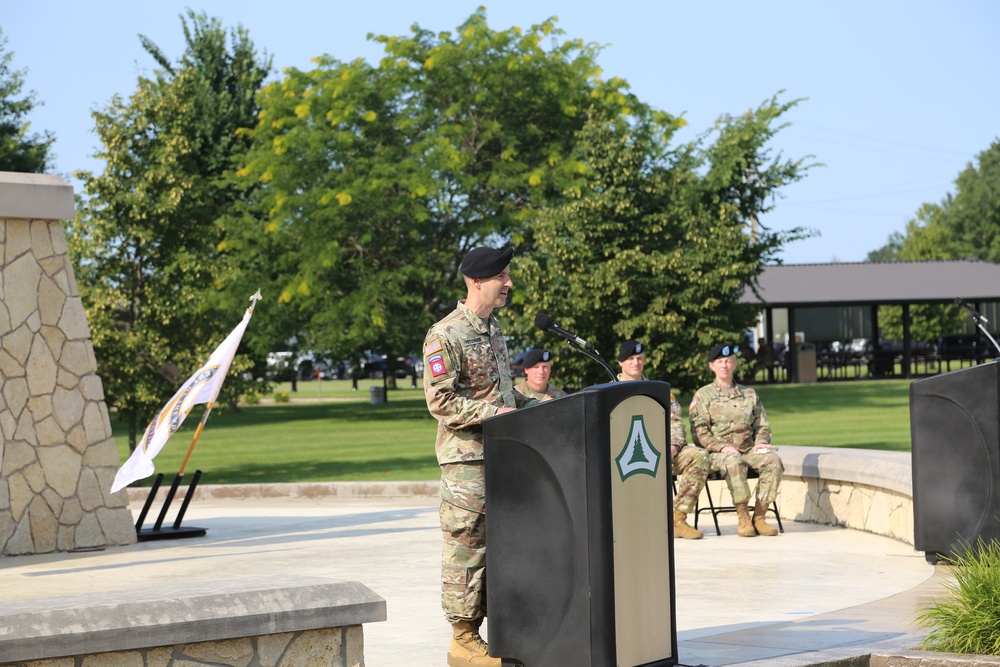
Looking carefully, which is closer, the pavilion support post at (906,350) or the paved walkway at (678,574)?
the paved walkway at (678,574)

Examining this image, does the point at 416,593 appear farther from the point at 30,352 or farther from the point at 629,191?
the point at 629,191

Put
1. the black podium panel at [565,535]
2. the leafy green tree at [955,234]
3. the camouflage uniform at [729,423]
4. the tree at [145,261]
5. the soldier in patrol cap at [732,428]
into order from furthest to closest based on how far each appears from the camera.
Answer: the leafy green tree at [955,234]
the tree at [145,261]
the camouflage uniform at [729,423]
the soldier in patrol cap at [732,428]
the black podium panel at [565,535]

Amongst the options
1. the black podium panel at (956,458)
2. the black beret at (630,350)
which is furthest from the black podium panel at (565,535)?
the black beret at (630,350)

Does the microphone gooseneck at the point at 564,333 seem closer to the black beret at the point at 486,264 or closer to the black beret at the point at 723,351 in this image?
the black beret at the point at 486,264

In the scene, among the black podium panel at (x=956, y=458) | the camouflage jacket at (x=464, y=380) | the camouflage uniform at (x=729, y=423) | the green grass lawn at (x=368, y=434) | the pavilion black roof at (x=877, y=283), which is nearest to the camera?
the camouflage jacket at (x=464, y=380)

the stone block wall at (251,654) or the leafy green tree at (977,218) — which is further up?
the leafy green tree at (977,218)

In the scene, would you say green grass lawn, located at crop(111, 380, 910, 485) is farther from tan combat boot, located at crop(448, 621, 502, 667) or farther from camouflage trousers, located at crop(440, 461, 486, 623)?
camouflage trousers, located at crop(440, 461, 486, 623)

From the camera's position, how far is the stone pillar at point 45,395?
433 inches

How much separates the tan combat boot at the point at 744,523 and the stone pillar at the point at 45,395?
551 cm

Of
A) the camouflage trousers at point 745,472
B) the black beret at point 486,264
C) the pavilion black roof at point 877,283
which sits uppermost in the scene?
Answer: the pavilion black roof at point 877,283

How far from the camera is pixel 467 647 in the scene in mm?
5918

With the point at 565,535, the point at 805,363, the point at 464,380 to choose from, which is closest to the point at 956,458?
the point at 464,380

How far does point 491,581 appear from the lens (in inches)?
216

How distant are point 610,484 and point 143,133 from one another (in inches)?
654
